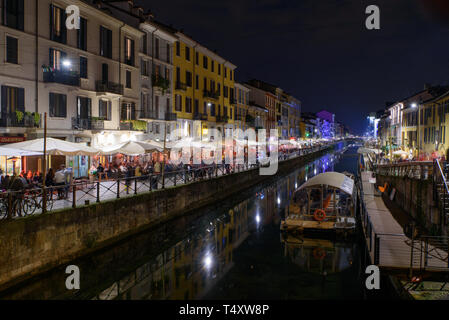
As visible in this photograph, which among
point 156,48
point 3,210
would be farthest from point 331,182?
point 156,48

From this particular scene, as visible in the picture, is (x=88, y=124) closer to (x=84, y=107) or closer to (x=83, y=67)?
(x=84, y=107)

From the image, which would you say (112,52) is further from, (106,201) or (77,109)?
(106,201)

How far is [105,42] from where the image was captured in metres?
28.1

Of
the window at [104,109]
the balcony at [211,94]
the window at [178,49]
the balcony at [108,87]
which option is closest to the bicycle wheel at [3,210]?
the window at [104,109]

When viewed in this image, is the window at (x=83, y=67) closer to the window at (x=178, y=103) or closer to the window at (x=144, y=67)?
the window at (x=144, y=67)

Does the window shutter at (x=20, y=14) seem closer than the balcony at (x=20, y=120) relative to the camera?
No

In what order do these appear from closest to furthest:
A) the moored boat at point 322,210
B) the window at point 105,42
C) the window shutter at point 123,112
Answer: the moored boat at point 322,210 → the window at point 105,42 → the window shutter at point 123,112

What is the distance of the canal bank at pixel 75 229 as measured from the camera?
11734 millimetres

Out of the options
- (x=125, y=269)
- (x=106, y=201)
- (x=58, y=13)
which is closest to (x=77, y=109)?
(x=58, y=13)

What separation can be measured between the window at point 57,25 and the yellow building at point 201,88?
1581cm

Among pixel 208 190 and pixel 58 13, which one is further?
pixel 208 190
